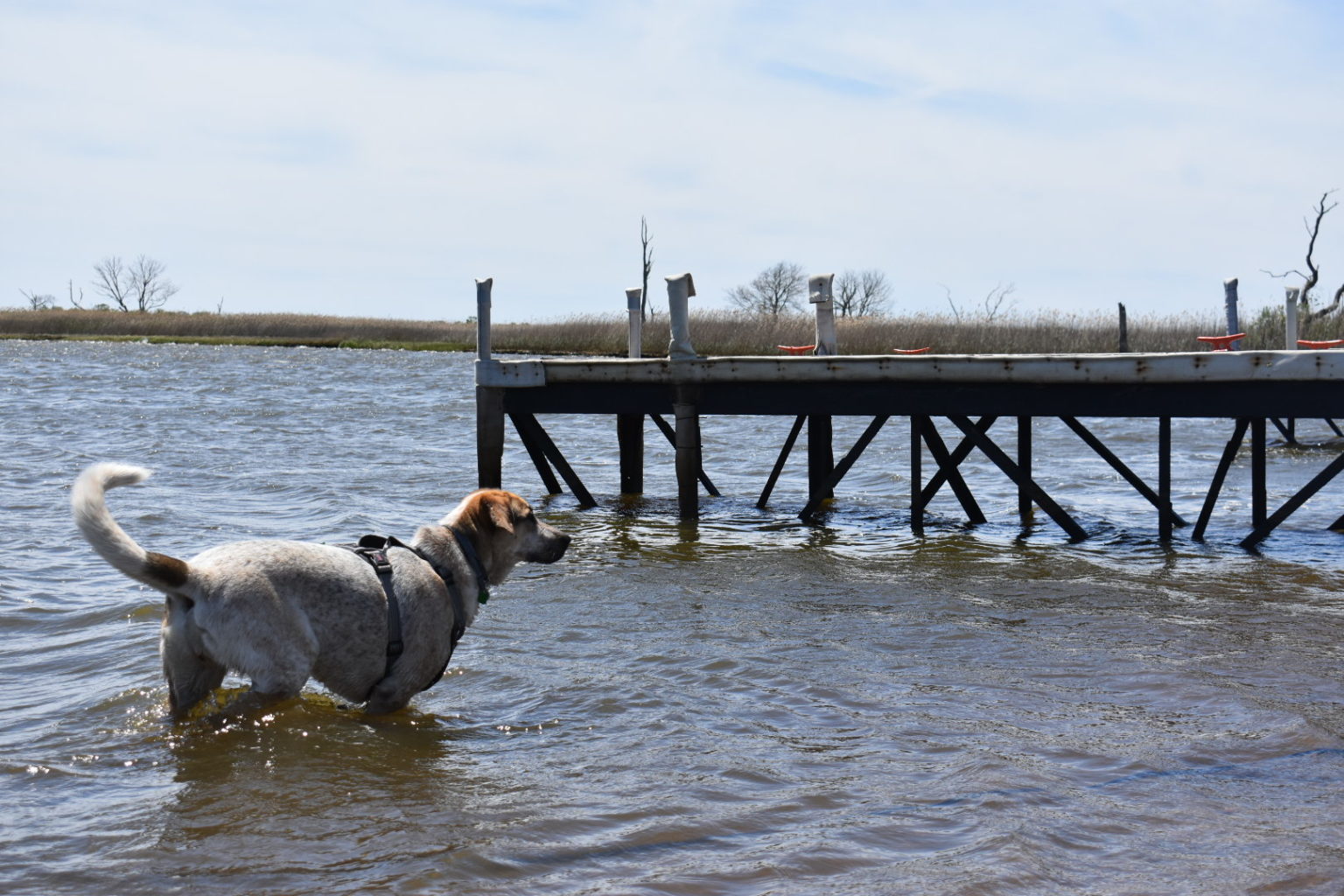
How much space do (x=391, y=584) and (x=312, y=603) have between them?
0.40m

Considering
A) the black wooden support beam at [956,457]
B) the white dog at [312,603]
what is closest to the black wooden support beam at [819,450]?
the black wooden support beam at [956,457]

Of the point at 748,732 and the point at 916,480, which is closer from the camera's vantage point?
the point at 748,732

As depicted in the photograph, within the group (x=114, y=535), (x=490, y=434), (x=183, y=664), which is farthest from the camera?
(x=490, y=434)

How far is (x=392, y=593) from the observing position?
513 cm

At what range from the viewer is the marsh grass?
3039 centimetres

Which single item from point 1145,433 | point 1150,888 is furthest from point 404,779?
point 1145,433

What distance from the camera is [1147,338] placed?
30391 mm

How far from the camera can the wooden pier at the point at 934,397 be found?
9547 mm

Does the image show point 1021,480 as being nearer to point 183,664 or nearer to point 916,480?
point 916,480

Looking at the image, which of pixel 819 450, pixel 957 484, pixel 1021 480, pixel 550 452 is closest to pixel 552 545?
pixel 1021 480

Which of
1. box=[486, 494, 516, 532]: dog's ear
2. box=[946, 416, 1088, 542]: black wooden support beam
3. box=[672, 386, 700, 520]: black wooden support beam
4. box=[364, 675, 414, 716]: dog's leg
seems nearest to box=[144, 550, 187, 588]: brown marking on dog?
box=[364, 675, 414, 716]: dog's leg

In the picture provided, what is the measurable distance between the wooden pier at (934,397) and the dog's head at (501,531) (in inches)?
213

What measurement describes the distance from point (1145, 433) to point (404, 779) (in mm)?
22676

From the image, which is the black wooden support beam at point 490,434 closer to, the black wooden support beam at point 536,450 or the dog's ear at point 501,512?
the black wooden support beam at point 536,450
